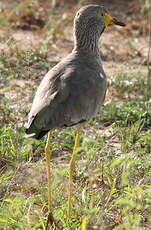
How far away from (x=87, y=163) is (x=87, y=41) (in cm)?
106

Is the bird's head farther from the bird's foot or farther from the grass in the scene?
the bird's foot

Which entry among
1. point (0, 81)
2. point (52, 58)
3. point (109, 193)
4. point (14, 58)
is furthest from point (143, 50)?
point (109, 193)

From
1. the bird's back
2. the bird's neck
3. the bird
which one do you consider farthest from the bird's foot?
the bird's neck

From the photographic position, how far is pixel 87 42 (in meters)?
4.70

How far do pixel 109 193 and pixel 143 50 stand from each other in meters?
4.23

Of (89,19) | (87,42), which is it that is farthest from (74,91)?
(89,19)

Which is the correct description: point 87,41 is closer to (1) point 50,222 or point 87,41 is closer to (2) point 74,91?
(2) point 74,91

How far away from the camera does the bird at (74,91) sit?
153 inches

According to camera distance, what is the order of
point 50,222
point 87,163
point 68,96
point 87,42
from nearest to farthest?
point 50,222, point 68,96, point 87,163, point 87,42

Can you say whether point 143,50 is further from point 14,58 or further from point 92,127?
point 92,127

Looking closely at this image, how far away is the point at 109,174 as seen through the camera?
4.48 metres

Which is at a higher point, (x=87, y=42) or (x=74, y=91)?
(x=87, y=42)

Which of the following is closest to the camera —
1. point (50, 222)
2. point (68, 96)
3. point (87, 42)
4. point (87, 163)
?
point (50, 222)

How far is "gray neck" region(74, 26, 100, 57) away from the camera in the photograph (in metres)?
4.70
